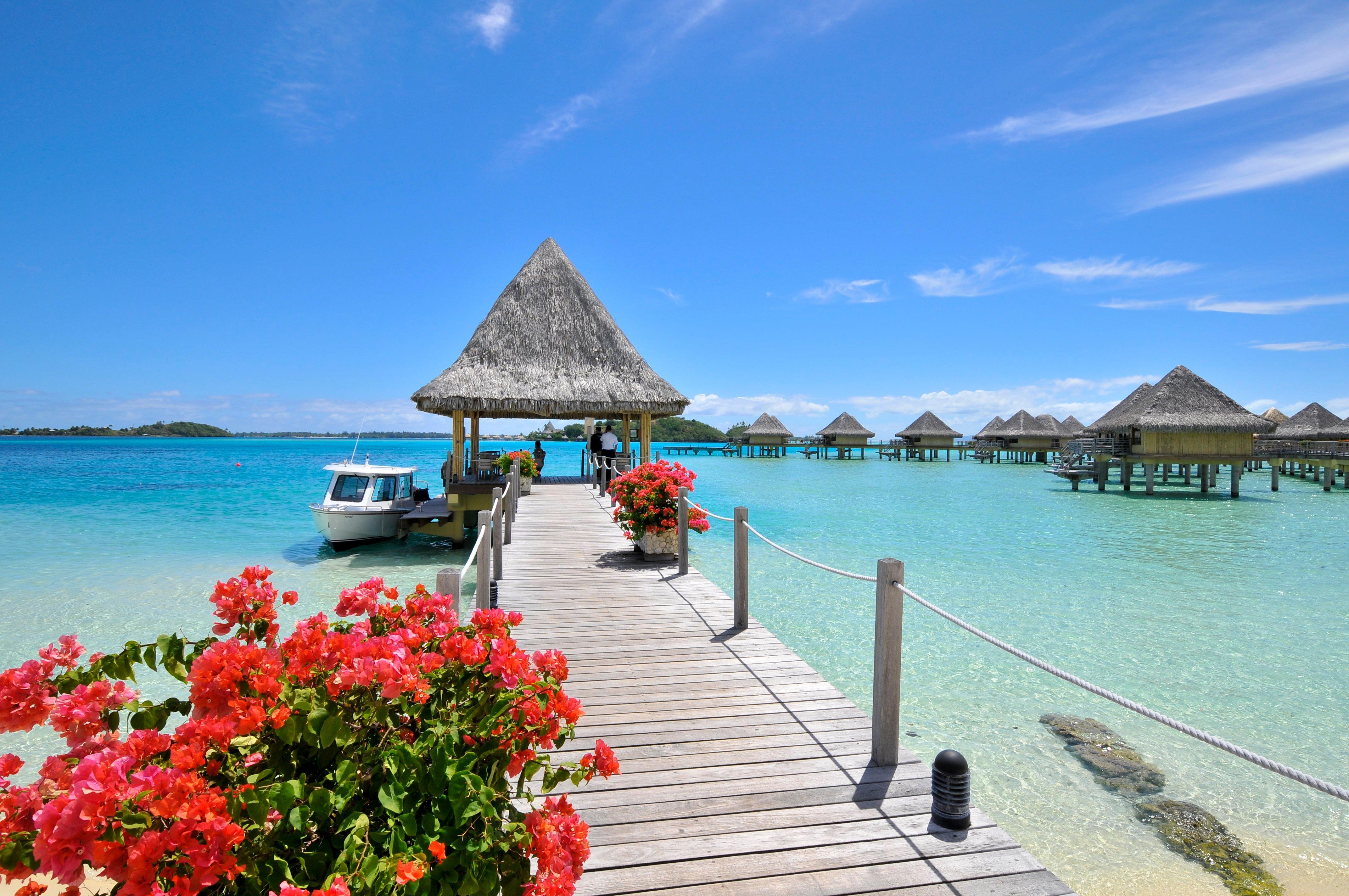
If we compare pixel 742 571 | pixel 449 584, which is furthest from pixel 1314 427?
pixel 449 584

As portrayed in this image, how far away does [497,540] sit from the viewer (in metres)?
7.83

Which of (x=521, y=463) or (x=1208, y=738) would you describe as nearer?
(x=1208, y=738)

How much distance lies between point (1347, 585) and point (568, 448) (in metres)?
153

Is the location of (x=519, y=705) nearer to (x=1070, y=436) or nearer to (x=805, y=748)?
(x=805, y=748)

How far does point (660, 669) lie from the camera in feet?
15.6

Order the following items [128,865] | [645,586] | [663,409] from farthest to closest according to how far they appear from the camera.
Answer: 1. [663,409]
2. [645,586]
3. [128,865]

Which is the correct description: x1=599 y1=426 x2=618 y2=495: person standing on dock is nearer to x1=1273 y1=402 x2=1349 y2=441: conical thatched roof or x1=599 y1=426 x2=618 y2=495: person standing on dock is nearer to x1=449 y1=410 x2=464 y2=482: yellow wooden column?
x1=449 y1=410 x2=464 y2=482: yellow wooden column

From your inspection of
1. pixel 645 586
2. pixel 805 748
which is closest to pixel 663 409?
pixel 645 586

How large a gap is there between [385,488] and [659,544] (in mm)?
10437

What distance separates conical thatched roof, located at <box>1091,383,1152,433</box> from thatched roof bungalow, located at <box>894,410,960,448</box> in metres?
20.4

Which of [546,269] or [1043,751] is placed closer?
[1043,751]

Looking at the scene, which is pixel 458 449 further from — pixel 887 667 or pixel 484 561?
pixel 887 667

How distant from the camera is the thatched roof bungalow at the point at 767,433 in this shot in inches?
2295

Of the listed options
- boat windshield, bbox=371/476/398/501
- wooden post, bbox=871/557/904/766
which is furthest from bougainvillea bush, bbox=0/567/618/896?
boat windshield, bbox=371/476/398/501
